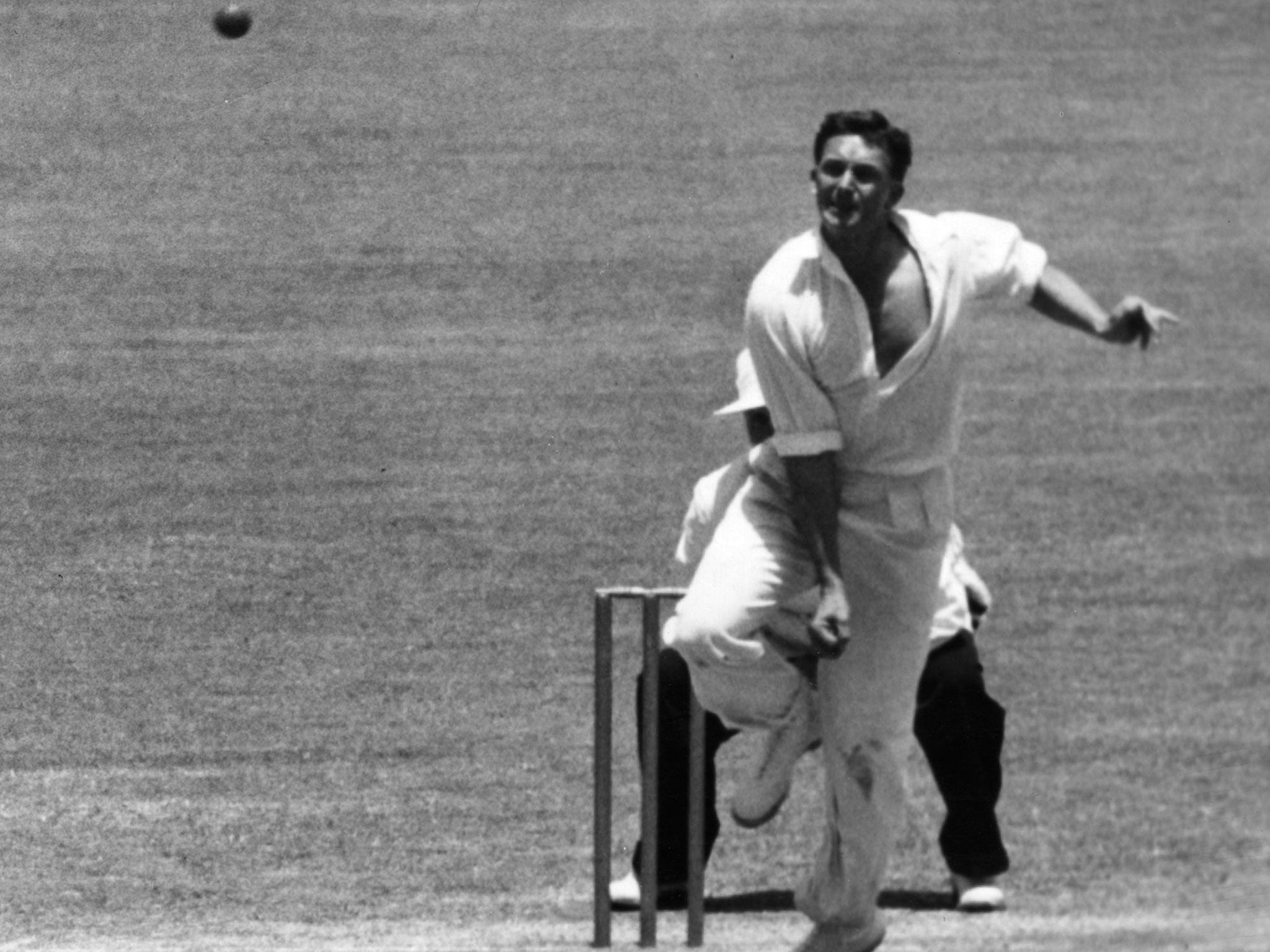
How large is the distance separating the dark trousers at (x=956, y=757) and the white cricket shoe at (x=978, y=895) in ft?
0.05

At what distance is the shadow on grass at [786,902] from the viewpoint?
7117 mm

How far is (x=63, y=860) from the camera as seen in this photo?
7.94 m

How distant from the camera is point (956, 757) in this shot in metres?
7.01

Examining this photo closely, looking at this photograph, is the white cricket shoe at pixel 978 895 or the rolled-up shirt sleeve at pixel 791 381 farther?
the white cricket shoe at pixel 978 895

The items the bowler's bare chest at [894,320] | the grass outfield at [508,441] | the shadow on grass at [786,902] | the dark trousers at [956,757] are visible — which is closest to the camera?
the bowler's bare chest at [894,320]

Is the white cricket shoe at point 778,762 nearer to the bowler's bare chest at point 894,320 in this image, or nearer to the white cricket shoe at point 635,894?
the white cricket shoe at point 635,894

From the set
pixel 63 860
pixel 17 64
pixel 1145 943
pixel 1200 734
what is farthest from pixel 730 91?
pixel 1145 943

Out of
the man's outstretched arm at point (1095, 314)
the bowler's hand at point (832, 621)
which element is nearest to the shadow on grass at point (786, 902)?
the bowler's hand at point (832, 621)

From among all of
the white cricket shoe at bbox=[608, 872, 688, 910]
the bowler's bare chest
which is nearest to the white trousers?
the bowler's bare chest

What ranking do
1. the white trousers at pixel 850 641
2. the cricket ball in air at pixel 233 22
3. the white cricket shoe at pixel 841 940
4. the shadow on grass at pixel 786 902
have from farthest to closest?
1. the cricket ball in air at pixel 233 22
2. the shadow on grass at pixel 786 902
3. the white cricket shoe at pixel 841 940
4. the white trousers at pixel 850 641

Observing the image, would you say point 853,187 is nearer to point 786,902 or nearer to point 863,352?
point 863,352

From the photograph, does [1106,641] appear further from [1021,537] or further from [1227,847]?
[1227,847]

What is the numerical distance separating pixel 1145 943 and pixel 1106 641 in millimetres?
5485

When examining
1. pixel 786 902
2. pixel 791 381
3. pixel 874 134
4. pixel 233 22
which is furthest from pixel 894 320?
pixel 233 22
